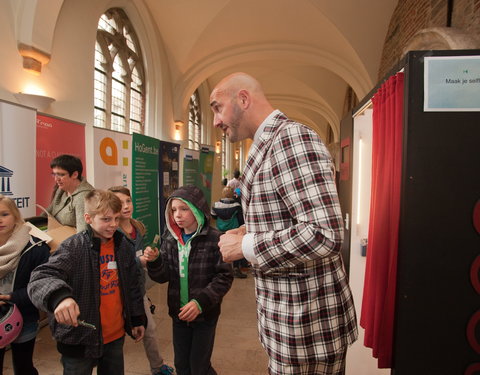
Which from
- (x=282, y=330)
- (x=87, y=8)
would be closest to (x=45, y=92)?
(x=87, y=8)

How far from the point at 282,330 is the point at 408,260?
0.96m

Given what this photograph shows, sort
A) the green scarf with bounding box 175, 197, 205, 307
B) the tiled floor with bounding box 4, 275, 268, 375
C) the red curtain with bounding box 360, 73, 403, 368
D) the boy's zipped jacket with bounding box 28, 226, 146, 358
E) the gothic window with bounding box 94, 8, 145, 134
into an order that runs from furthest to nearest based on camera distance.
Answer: the gothic window with bounding box 94, 8, 145, 134 < the tiled floor with bounding box 4, 275, 268, 375 < the green scarf with bounding box 175, 197, 205, 307 < the red curtain with bounding box 360, 73, 403, 368 < the boy's zipped jacket with bounding box 28, 226, 146, 358

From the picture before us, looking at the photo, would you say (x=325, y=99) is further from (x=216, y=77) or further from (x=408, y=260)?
(x=408, y=260)

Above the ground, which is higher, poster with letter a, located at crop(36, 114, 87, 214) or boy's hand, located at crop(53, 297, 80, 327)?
poster with letter a, located at crop(36, 114, 87, 214)

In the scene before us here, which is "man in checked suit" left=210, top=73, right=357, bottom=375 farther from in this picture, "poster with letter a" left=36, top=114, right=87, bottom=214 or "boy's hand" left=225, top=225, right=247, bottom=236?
"poster with letter a" left=36, top=114, right=87, bottom=214

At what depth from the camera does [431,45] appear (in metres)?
3.29

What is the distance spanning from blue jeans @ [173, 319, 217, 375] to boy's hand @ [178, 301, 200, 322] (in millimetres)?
209

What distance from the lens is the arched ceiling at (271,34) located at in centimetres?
645

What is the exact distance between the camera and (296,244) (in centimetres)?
93

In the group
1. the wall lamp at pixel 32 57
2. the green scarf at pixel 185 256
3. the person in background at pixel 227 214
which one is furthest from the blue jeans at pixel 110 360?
the wall lamp at pixel 32 57

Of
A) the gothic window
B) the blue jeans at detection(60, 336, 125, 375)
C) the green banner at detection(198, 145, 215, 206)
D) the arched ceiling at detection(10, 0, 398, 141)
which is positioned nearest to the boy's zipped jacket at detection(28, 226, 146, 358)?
the blue jeans at detection(60, 336, 125, 375)

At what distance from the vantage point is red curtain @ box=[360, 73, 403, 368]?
1777 millimetres

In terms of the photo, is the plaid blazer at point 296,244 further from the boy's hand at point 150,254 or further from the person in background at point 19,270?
the person in background at point 19,270

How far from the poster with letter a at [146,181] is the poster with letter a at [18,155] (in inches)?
61.6
